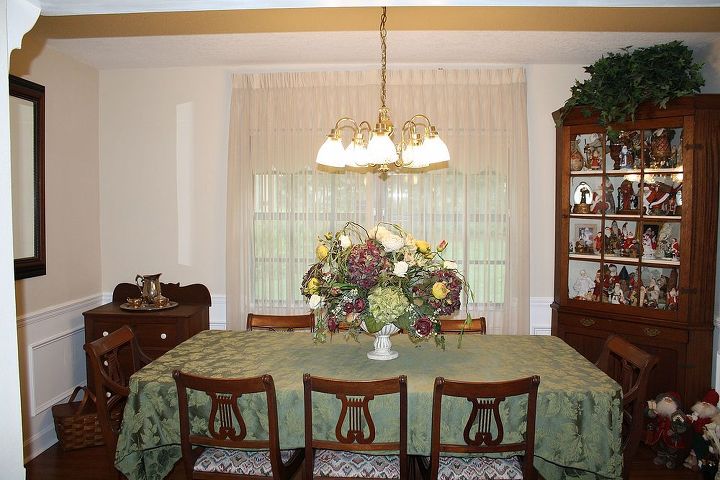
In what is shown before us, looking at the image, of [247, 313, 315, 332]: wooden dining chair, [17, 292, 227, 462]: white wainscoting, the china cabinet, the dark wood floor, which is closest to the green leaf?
[247, 313, 315, 332]: wooden dining chair

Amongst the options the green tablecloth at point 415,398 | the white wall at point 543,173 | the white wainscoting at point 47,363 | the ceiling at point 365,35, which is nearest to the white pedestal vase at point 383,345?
the green tablecloth at point 415,398

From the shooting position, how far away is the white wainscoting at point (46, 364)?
3389 mm

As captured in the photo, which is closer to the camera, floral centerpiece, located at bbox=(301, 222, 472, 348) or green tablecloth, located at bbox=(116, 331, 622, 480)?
green tablecloth, located at bbox=(116, 331, 622, 480)

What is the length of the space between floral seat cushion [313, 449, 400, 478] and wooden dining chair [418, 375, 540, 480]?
162 millimetres

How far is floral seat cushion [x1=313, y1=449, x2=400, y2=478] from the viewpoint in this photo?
226 centimetres

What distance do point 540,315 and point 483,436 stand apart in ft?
7.46

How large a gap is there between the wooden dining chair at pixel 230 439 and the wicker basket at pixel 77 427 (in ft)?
4.92

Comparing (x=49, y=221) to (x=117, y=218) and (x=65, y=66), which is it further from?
(x=65, y=66)

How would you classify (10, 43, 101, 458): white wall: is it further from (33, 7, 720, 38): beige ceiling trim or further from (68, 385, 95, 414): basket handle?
(33, 7, 720, 38): beige ceiling trim

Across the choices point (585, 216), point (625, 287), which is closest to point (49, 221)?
point (585, 216)

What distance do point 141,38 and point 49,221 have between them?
1.37 meters

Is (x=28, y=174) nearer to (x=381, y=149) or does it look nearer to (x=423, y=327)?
(x=381, y=149)

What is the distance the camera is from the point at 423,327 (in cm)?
247

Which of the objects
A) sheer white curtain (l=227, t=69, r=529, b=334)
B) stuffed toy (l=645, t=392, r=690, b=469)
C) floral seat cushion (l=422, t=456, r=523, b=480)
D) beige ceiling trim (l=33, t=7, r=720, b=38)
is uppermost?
beige ceiling trim (l=33, t=7, r=720, b=38)
